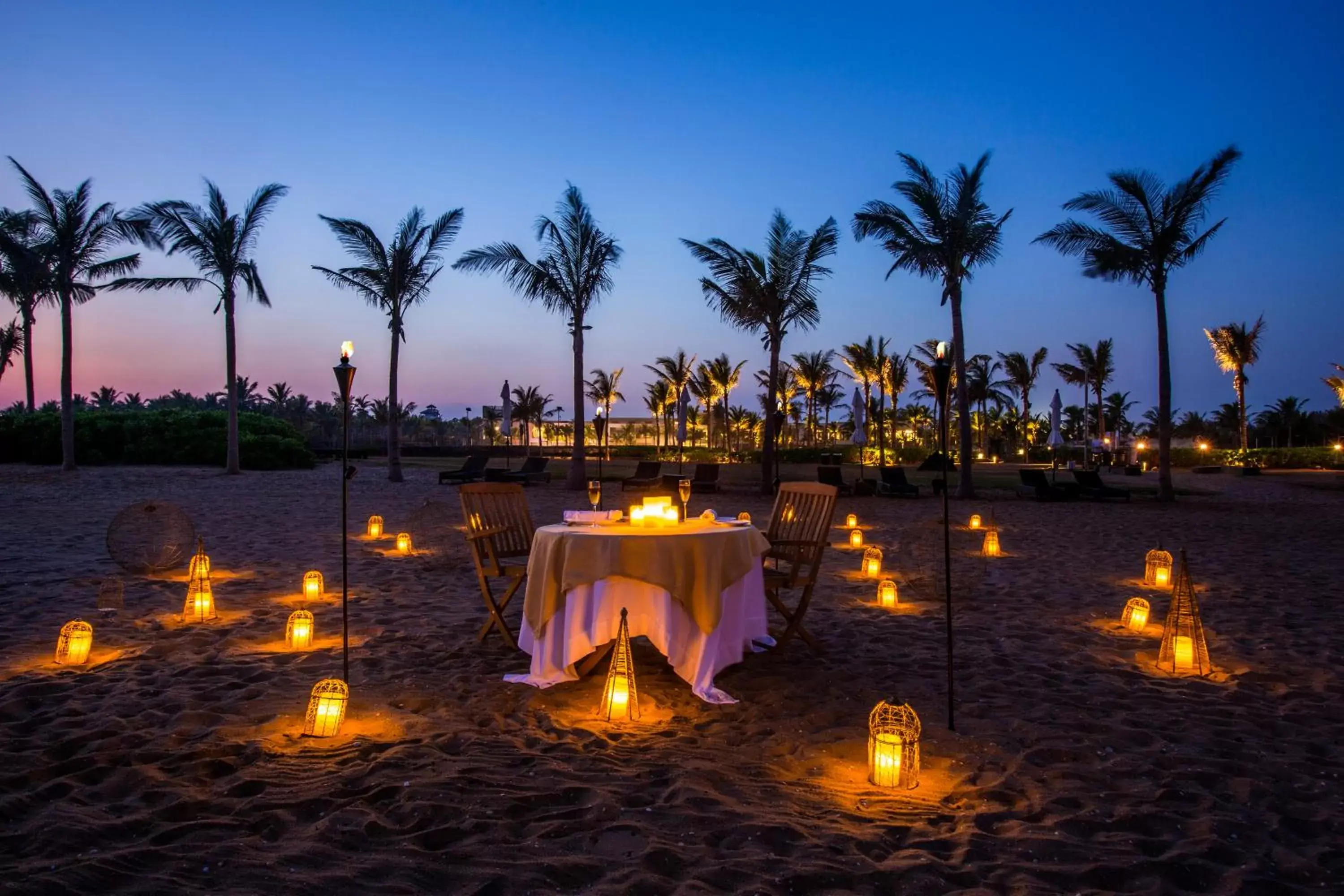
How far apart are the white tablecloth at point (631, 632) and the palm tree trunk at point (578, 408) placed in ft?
49.8

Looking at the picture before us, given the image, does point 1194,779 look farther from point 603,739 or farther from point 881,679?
point 603,739

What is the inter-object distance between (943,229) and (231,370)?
20784 mm

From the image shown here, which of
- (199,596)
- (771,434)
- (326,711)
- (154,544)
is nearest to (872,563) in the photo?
(326,711)

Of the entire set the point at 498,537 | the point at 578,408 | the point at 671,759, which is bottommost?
the point at 671,759

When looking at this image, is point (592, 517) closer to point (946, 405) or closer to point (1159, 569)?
point (946, 405)

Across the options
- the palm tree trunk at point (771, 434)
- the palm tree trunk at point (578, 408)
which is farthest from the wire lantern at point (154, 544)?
the palm tree trunk at point (771, 434)

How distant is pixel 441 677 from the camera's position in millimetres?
4559

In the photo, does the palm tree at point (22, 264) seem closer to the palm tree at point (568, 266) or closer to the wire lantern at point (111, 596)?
the palm tree at point (568, 266)

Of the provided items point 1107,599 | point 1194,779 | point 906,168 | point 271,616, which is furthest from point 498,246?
point 1194,779

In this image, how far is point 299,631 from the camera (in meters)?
5.18

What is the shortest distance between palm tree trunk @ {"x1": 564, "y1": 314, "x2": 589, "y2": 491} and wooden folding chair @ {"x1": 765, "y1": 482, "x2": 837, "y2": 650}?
1402 centimetres

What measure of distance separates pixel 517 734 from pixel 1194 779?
9.71 ft

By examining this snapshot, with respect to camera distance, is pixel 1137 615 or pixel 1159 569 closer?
pixel 1137 615

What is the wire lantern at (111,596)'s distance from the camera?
6066 millimetres
